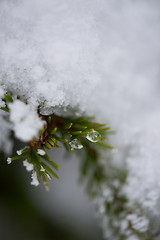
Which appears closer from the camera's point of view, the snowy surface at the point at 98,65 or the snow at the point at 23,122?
the snow at the point at 23,122

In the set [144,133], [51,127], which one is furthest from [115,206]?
[51,127]

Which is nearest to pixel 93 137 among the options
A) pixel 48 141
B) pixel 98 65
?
pixel 48 141

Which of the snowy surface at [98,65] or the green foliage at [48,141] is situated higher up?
the snowy surface at [98,65]

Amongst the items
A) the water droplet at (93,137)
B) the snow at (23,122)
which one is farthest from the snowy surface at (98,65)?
the water droplet at (93,137)

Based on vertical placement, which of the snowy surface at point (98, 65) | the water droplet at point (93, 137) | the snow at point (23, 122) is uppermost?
the snowy surface at point (98, 65)

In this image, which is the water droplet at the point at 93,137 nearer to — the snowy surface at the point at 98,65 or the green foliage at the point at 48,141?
the green foliage at the point at 48,141

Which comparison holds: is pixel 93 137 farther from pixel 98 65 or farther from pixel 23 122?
pixel 98 65

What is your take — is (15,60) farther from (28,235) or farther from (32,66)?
(28,235)

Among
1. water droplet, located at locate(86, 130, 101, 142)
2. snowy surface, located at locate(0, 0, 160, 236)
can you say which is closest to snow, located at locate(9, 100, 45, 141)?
snowy surface, located at locate(0, 0, 160, 236)

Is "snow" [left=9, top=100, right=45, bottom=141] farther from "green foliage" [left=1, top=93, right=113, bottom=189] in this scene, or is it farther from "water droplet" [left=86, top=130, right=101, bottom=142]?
"water droplet" [left=86, top=130, right=101, bottom=142]
